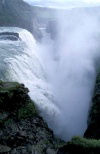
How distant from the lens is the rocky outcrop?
40.0ft

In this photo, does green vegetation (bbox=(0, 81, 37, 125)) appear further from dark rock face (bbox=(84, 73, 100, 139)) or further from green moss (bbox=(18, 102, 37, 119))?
dark rock face (bbox=(84, 73, 100, 139))

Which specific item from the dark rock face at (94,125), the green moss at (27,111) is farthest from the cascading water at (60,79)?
the green moss at (27,111)

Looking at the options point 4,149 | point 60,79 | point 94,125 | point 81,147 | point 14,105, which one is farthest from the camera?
point 60,79

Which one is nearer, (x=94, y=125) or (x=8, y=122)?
(x=8, y=122)

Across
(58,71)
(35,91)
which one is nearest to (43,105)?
(35,91)

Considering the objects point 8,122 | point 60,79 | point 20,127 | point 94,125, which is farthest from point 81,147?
point 60,79

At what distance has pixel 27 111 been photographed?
1395 cm

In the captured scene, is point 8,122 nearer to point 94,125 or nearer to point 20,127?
point 20,127

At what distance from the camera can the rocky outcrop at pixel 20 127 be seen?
12180 millimetres

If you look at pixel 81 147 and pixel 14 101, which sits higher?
pixel 14 101

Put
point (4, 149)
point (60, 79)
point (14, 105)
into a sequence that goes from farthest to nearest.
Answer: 1. point (60, 79)
2. point (14, 105)
3. point (4, 149)

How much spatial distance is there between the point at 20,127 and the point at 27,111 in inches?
42.1

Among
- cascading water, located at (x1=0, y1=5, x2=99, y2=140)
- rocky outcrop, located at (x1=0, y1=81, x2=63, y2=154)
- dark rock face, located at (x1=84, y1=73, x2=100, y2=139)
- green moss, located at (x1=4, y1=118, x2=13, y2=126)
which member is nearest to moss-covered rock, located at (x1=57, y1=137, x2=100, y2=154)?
rocky outcrop, located at (x1=0, y1=81, x2=63, y2=154)

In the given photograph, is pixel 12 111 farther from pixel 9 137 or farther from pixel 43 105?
pixel 43 105
